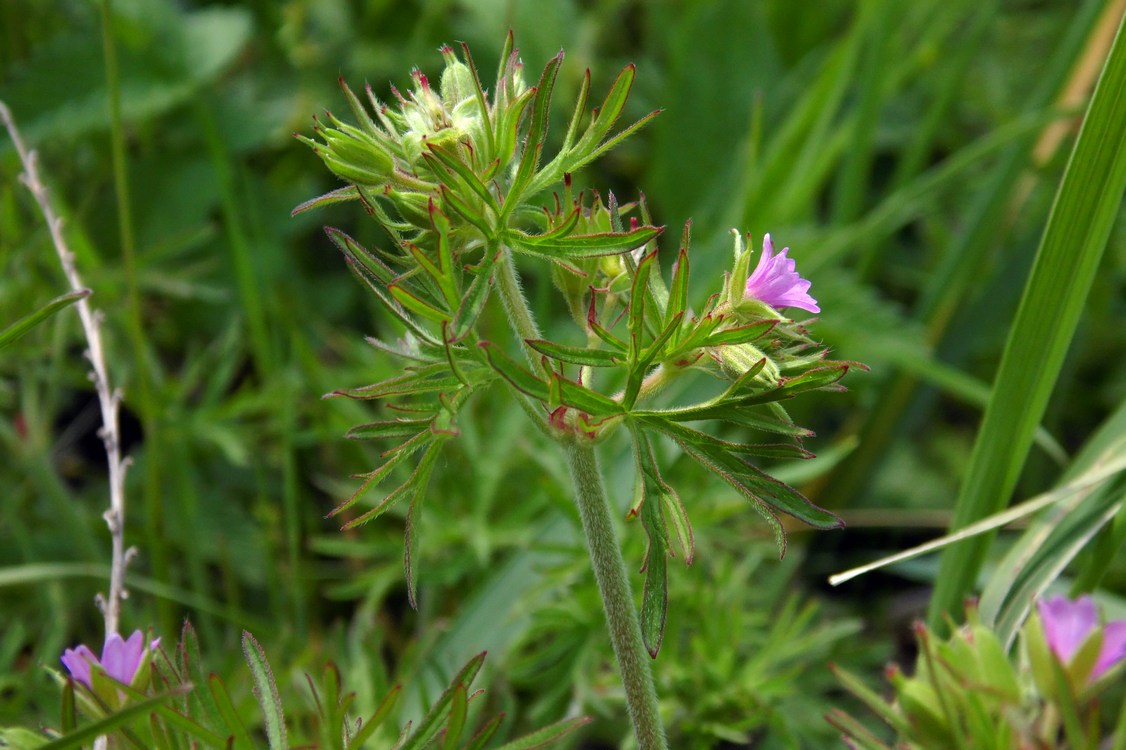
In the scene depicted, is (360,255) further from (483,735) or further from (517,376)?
(483,735)

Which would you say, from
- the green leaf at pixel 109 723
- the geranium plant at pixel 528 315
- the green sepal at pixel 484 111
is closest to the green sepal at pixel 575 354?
the geranium plant at pixel 528 315

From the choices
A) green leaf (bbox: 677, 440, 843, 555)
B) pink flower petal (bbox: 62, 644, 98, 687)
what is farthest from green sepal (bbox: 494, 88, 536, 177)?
pink flower petal (bbox: 62, 644, 98, 687)

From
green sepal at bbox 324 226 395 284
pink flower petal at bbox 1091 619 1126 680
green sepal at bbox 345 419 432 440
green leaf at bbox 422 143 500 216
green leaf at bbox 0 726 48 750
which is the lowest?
pink flower petal at bbox 1091 619 1126 680

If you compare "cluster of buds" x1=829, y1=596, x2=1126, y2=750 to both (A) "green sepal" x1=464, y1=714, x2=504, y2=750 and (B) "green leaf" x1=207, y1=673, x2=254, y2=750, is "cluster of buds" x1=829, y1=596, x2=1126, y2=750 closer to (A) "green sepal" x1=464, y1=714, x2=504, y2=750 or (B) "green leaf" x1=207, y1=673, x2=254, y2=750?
(A) "green sepal" x1=464, y1=714, x2=504, y2=750

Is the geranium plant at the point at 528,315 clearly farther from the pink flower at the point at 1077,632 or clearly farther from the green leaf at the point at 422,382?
the pink flower at the point at 1077,632

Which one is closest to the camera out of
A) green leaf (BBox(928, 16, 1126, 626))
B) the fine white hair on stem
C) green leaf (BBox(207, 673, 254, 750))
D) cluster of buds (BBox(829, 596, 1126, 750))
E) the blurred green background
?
cluster of buds (BBox(829, 596, 1126, 750))

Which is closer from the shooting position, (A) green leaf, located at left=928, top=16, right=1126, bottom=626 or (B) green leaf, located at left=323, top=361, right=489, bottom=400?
(B) green leaf, located at left=323, top=361, right=489, bottom=400
